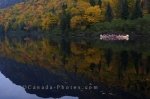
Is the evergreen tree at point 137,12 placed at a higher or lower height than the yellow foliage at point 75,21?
higher

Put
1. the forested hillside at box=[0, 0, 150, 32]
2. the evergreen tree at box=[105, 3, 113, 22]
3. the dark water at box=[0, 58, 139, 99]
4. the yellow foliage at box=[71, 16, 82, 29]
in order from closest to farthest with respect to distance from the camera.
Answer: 1. the dark water at box=[0, 58, 139, 99]
2. the forested hillside at box=[0, 0, 150, 32]
3. the evergreen tree at box=[105, 3, 113, 22]
4. the yellow foliage at box=[71, 16, 82, 29]

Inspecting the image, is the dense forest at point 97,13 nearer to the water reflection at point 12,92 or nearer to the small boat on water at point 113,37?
the small boat on water at point 113,37

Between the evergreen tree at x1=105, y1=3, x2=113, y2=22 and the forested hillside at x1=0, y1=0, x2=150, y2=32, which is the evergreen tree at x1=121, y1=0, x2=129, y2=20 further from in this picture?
the evergreen tree at x1=105, y1=3, x2=113, y2=22

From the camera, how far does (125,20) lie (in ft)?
367

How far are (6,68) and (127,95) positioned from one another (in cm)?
2951

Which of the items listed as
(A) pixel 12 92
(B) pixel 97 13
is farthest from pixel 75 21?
(A) pixel 12 92

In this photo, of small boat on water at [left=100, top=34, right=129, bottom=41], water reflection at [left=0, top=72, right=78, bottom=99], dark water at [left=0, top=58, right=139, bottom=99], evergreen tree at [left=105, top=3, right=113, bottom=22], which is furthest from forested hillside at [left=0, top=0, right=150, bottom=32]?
water reflection at [left=0, top=72, right=78, bottom=99]

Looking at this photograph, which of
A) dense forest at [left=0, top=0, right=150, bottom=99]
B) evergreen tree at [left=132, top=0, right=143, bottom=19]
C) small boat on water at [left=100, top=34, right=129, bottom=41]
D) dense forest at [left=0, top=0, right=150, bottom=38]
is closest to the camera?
dense forest at [left=0, top=0, right=150, bottom=99]

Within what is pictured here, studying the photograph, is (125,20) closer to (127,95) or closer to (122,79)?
(122,79)

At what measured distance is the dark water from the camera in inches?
1243

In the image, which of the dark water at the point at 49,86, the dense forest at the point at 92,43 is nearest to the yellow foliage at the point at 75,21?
the dense forest at the point at 92,43

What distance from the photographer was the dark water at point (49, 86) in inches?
1243

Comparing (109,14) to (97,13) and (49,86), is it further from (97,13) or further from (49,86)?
(49,86)

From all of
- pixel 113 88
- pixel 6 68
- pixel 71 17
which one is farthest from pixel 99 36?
pixel 113 88
